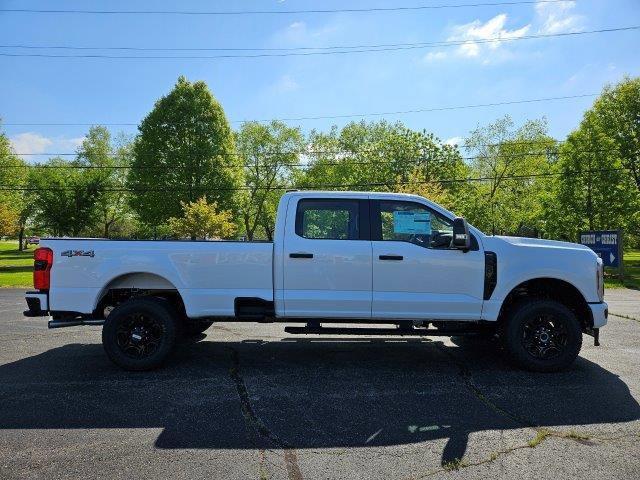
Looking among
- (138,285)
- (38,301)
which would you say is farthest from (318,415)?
(38,301)

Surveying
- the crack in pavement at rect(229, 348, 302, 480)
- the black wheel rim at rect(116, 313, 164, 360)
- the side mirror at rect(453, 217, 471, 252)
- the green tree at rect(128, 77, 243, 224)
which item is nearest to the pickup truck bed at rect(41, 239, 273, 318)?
the black wheel rim at rect(116, 313, 164, 360)

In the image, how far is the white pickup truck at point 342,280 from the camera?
5508 millimetres

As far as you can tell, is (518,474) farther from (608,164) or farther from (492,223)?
(492,223)

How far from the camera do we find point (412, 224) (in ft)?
18.5

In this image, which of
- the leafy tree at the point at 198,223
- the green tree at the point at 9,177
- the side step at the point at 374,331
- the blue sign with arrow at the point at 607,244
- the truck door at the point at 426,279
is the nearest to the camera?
the truck door at the point at 426,279

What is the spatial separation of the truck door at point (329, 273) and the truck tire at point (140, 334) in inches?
57.7

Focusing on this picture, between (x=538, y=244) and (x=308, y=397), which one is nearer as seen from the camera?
(x=308, y=397)

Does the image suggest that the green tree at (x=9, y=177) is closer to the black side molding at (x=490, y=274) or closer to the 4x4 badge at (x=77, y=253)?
the 4x4 badge at (x=77, y=253)

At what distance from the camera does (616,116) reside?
2912cm

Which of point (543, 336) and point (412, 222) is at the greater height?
point (412, 222)

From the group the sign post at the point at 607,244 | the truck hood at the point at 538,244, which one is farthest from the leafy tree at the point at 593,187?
the truck hood at the point at 538,244

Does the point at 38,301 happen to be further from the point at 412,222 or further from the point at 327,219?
the point at 412,222

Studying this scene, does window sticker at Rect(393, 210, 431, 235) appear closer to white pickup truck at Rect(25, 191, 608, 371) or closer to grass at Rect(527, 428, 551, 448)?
white pickup truck at Rect(25, 191, 608, 371)

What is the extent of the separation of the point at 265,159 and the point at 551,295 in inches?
1839
